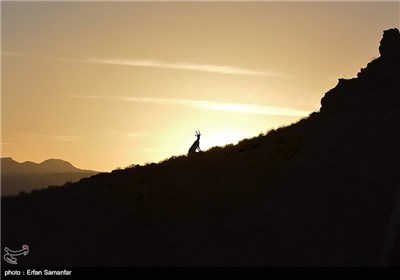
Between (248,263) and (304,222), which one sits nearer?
(248,263)

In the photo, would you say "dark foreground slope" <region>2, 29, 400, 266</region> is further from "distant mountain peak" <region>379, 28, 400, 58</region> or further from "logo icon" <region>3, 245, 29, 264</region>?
"logo icon" <region>3, 245, 29, 264</region>

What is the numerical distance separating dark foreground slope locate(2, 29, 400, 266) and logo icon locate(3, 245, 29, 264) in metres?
0.48

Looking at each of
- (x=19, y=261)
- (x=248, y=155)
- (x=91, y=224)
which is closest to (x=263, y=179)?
(x=248, y=155)

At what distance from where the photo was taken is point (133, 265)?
2941 cm

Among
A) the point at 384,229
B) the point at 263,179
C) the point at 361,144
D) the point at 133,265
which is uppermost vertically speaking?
the point at 361,144

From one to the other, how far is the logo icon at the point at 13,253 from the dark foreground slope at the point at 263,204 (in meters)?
0.48

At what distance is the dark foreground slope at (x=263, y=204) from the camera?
2852cm

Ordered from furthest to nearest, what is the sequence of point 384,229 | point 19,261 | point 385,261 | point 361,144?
point 361,144 < point 19,261 < point 384,229 < point 385,261

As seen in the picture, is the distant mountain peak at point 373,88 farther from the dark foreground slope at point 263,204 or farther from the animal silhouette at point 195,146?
the animal silhouette at point 195,146

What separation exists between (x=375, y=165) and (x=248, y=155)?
30.4ft

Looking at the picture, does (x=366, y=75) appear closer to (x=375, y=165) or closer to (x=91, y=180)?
(x=375, y=165)

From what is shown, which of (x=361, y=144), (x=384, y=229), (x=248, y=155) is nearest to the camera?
(x=384, y=229)

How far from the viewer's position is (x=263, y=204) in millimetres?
31703

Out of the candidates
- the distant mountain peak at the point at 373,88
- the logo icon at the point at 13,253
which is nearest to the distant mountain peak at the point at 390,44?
the distant mountain peak at the point at 373,88
